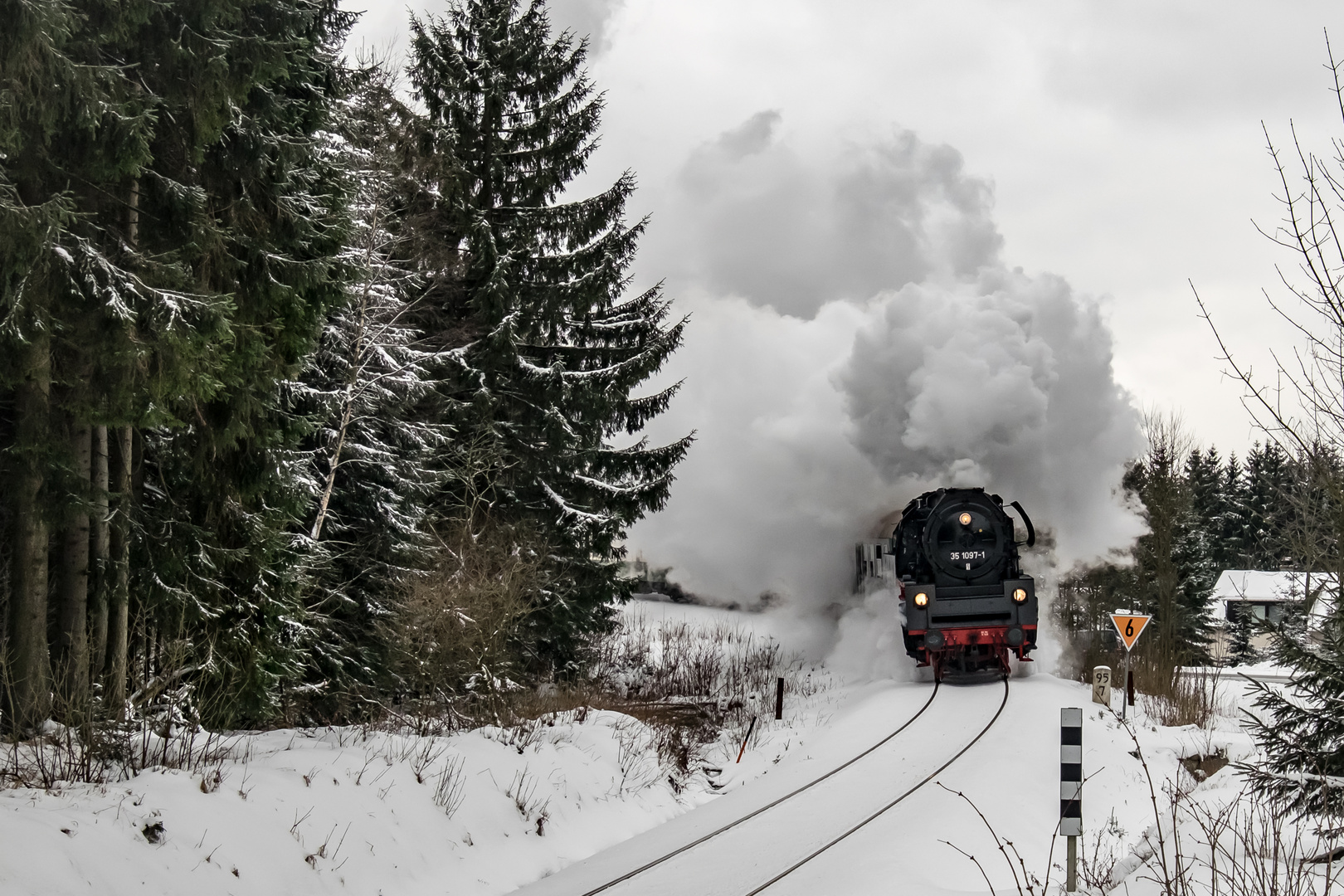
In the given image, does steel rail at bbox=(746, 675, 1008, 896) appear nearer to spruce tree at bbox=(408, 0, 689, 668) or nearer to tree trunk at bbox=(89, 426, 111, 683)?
tree trunk at bbox=(89, 426, 111, 683)

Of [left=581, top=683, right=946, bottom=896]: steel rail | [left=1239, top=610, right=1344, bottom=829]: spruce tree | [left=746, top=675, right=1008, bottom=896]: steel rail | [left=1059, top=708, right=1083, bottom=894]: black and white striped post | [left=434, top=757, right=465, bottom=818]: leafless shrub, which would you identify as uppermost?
[left=1239, top=610, right=1344, bottom=829]: spruce tree

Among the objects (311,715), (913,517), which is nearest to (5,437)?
(311,715)

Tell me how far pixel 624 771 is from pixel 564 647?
7774 millimetres

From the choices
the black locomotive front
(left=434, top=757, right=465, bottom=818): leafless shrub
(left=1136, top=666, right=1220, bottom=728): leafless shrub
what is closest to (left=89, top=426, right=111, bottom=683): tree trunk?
(left=434, top=757, right=465, bottom=818): leafless shrub

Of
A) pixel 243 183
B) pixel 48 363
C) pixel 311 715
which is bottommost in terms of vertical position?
pixel 311 715

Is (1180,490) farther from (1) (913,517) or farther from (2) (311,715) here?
(2) (311,715)

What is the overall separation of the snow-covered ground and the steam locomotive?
13.7 ft

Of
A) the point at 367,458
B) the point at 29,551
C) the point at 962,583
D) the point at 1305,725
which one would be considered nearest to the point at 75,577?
the point at 29,551

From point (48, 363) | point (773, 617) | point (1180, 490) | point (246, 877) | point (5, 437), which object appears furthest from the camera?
point (1180, 490)

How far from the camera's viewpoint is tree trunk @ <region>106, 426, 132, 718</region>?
25.0 feet

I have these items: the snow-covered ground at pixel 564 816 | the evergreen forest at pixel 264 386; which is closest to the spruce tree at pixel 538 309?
the evergreen forest at pixel 264 386

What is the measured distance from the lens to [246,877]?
511cm

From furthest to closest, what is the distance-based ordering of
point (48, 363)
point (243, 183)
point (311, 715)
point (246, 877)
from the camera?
point (311, 715) → point (243, 183) → point (48, 363) → point (246, 877)

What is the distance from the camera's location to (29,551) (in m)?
7.14
